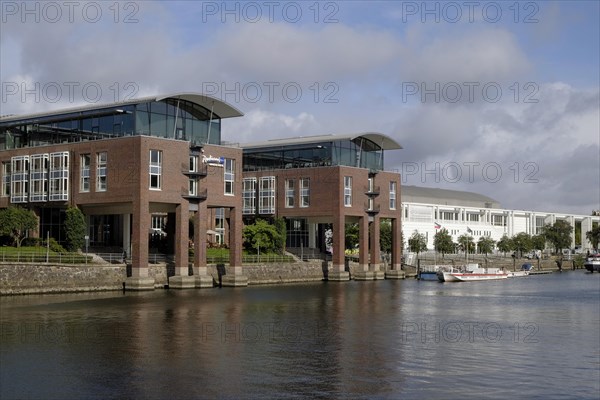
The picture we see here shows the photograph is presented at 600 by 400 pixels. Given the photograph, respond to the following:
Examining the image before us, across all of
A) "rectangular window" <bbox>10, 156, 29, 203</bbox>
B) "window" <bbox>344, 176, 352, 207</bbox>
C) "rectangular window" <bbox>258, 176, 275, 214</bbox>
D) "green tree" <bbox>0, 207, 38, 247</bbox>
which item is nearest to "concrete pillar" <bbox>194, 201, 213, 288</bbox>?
"green tree" <bbox>0, 207, 38, 247</bbox>

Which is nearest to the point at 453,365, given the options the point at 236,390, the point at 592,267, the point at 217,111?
the point at 236,390

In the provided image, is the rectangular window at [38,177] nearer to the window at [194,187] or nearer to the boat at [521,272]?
the window at [194,187]

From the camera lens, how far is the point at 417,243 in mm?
151750

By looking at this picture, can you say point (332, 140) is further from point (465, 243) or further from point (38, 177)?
point (465, 243)

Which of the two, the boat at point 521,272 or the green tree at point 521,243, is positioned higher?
the green tree at point 521,243

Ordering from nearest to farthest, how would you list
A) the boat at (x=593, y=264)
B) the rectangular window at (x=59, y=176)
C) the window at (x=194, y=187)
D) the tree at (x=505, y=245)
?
the rectangular window at (x=59, y=176) < the window at (x=194, y=187) < the boat at (x=593, y=264) < the tree at (x=505, y=245)

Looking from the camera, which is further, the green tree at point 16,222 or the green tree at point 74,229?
the green tree at point 74,229

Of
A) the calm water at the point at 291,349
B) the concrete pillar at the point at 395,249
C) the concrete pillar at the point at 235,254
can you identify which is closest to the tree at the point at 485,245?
the concrete pillar at the point at 395,249

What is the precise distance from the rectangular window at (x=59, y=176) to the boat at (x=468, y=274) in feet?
167

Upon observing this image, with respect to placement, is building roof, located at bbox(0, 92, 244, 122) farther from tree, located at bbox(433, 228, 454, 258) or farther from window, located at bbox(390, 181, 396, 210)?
tree, located at bbox(433, 228, 454, 258)

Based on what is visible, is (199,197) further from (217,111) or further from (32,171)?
(32,171)

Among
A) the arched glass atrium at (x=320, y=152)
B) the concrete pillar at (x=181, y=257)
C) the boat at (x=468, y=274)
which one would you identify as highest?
the arched glass atrium at (x=320, y=152)

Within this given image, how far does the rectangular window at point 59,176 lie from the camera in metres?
81.8

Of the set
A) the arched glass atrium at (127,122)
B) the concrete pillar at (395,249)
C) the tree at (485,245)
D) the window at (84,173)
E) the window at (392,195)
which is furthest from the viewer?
the tree at (485,245)
